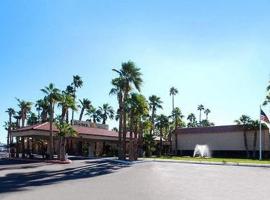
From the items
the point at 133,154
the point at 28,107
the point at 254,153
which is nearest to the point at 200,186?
the point at 133,154

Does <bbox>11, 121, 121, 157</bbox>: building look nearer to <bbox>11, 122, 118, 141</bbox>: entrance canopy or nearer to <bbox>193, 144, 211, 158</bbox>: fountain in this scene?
<bbox>11, 122, 118, 141</bbox>: entrance canopy

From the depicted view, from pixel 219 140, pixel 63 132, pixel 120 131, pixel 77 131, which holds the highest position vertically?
pixel 77 131

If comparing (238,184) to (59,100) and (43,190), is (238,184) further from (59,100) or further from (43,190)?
(59,100)

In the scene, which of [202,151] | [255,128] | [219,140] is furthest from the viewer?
[202,151]

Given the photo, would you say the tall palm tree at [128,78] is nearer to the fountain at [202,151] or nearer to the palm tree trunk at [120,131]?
the palm tree trunk at [120,131]

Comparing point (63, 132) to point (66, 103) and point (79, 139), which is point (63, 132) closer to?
point (66, 103)

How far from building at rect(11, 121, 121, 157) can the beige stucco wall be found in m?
14.1

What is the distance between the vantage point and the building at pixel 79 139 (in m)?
52.9

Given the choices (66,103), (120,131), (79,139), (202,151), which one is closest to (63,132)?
(66,103)

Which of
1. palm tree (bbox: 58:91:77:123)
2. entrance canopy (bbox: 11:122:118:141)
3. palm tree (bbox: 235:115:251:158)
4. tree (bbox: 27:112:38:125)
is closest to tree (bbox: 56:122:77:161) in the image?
palm tree (bbox: 58:91:77:123)

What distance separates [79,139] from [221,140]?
25.4 meters

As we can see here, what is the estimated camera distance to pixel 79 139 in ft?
201

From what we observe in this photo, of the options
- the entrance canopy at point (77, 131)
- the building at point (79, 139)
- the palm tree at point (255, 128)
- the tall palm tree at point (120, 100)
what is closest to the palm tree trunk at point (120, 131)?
the tall palm tree at point (120, 100)

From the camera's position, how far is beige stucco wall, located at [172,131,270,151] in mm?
64812
